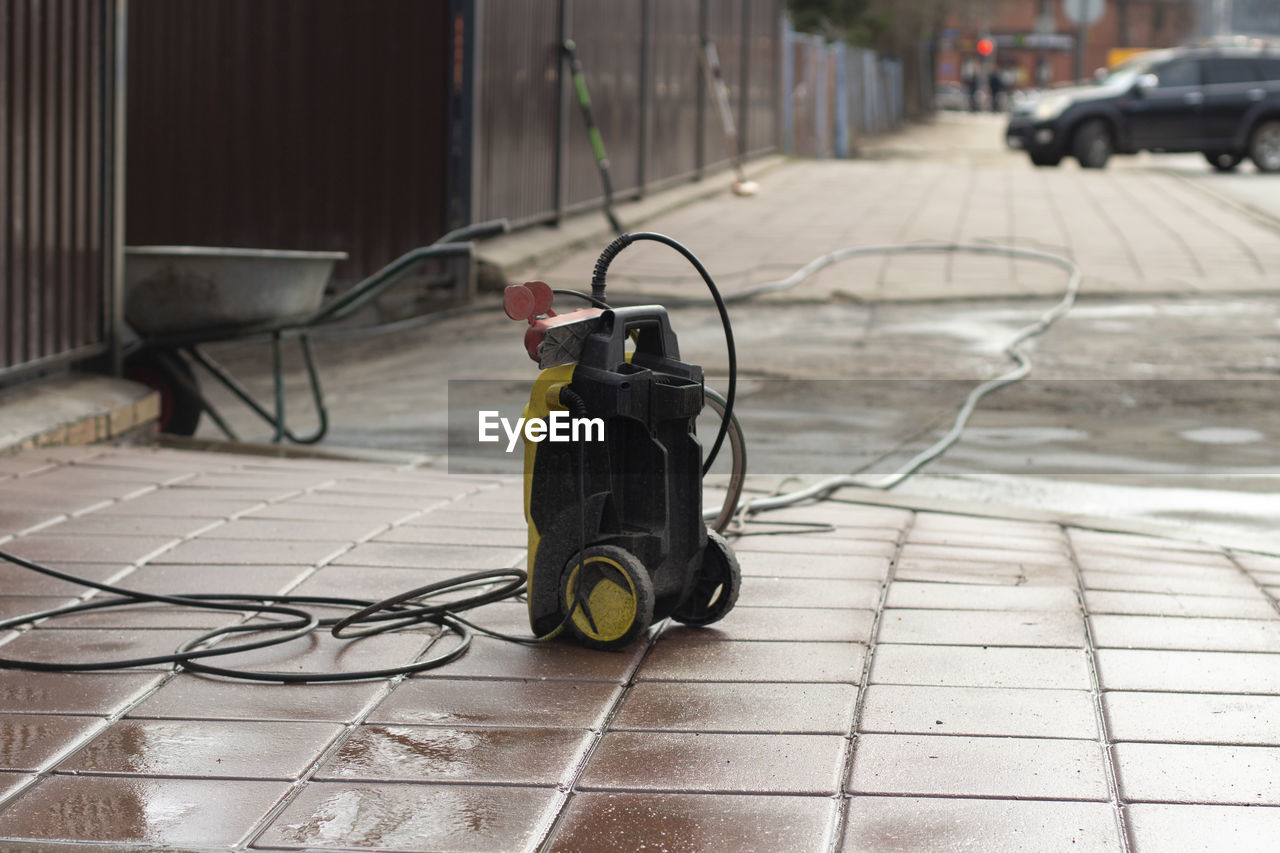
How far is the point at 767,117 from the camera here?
77.3ft

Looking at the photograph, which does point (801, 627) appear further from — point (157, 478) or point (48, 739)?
point (157, 478)

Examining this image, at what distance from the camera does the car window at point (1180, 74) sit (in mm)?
Result: 22078

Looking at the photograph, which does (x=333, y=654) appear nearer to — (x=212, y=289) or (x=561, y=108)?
(x=212, y=289)

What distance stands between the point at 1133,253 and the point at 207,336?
7.64 metres

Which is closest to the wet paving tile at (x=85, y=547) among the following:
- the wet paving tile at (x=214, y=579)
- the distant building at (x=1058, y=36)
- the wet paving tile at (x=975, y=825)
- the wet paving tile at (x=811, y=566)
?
the wet paving tile at (x=214, y=579)

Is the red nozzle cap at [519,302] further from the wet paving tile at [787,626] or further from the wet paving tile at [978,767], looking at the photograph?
the wet paving tile at [978,767]

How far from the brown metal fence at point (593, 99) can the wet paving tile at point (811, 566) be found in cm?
664

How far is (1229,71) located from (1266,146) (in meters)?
1.21

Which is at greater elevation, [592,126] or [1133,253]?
[592,126]

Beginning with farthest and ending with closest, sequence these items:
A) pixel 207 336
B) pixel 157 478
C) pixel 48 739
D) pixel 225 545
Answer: pixel 207 336, pixel 157 478, pixel 225 545, pixel 48 739

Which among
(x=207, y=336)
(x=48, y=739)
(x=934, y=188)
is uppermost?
(x=934, y=188)

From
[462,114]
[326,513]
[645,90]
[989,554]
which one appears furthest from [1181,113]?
[326,513]

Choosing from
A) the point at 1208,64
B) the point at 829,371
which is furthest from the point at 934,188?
the point at 829,371

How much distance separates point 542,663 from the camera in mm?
3076
